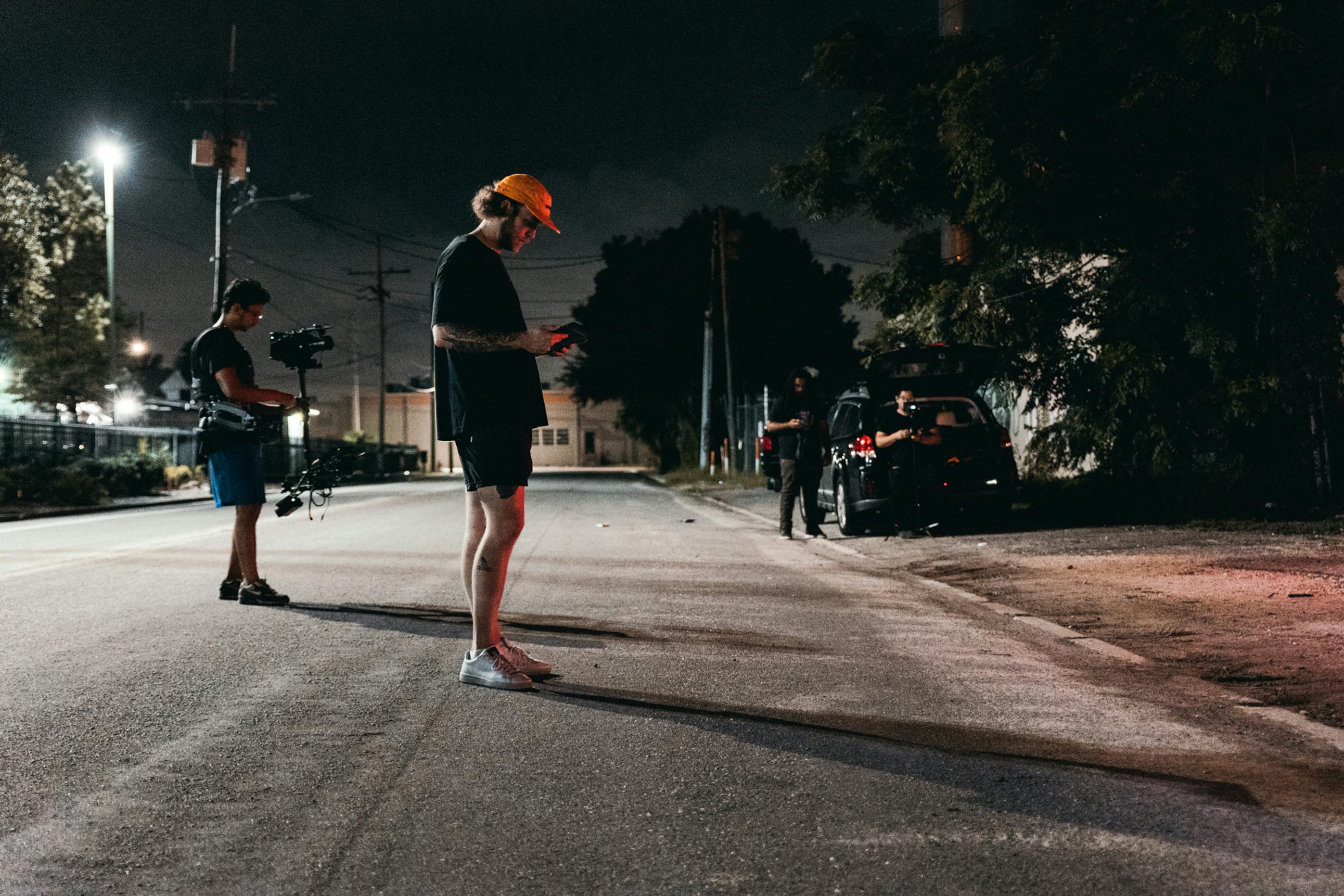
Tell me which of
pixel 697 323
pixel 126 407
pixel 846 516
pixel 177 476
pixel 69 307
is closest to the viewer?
pixel 846 516

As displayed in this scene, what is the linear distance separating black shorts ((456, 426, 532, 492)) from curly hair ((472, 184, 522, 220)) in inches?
37.6

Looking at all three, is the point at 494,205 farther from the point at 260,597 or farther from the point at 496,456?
the point at 260,597

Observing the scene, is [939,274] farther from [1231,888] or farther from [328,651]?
[1231,888]

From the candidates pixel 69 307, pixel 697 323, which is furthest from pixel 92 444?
pixel 697 323

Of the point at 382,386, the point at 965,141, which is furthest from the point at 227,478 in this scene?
the point at 382,386

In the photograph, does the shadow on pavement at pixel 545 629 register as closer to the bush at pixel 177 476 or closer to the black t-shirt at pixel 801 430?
the black t-shirt at pixel 801 430

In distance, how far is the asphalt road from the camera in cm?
309

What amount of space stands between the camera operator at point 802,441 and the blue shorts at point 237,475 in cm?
660

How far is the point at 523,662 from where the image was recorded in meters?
5.32

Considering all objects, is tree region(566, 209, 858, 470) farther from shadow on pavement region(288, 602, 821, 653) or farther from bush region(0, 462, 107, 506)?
shadow on pavement region(288, 602, 821, 653)

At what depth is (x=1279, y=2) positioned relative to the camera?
42.5ft

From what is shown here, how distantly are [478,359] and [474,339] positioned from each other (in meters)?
0.11

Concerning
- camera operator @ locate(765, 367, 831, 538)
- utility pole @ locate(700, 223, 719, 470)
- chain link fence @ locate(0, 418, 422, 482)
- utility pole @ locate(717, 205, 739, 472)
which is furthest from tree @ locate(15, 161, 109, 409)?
camera operator @ locate(765, 367, 831, 538)

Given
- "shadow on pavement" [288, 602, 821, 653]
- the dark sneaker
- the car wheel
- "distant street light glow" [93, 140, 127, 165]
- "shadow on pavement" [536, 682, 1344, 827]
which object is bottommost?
"shadow on pavement" [536, 682, 1344, 827]
